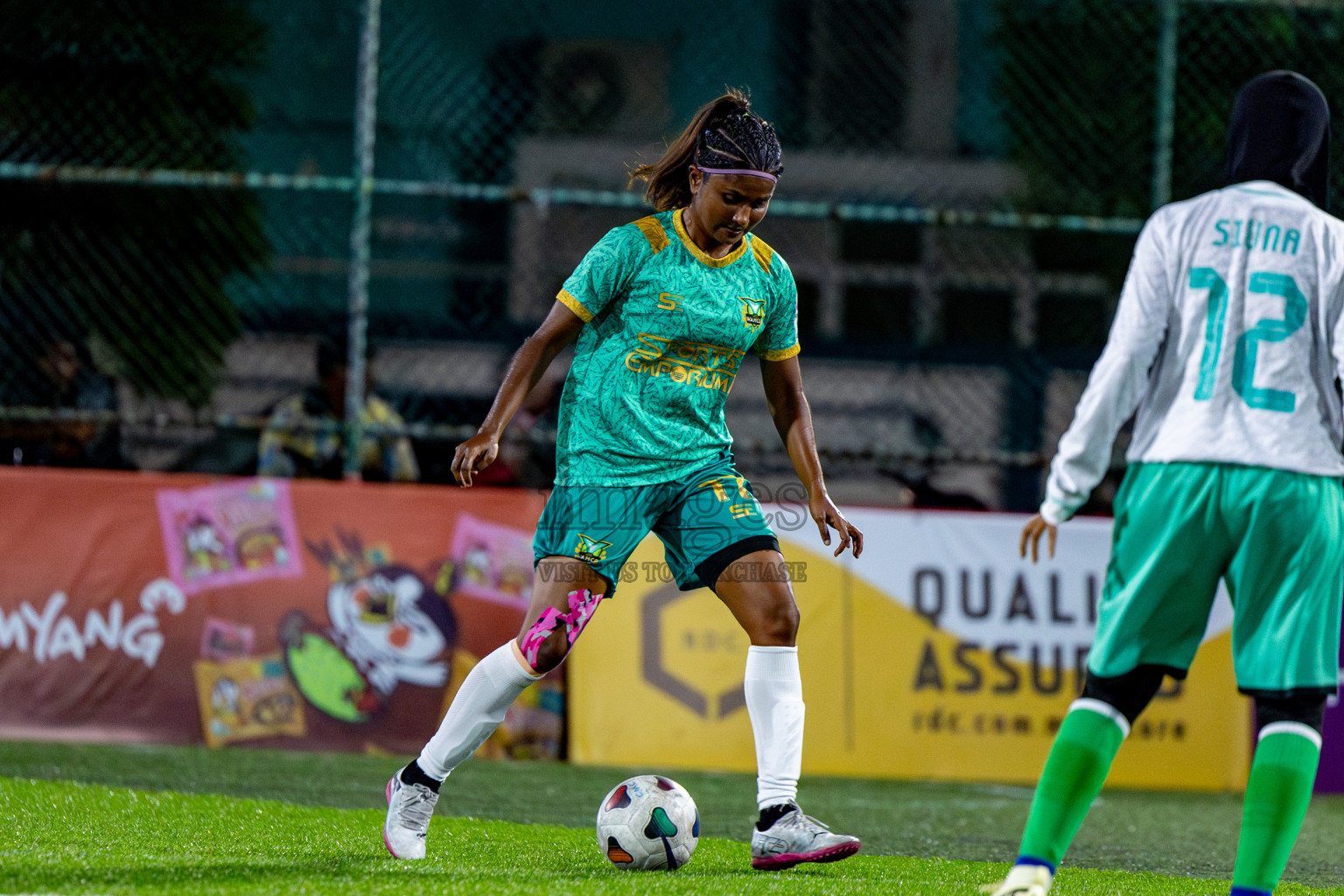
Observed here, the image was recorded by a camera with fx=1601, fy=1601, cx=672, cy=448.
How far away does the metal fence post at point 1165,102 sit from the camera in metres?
8.85

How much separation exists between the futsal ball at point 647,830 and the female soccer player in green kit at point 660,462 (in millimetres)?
208

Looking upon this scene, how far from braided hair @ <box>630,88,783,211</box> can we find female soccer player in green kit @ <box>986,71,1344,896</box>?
1.35 metres

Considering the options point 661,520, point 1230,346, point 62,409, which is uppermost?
point 1230,346

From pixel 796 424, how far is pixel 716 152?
0.88 meters

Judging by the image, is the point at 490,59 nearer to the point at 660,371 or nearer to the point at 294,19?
the point at 294,19

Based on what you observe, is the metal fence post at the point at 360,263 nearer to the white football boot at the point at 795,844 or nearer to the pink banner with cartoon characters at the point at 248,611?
the pink banner with cartoon characters at the point at 248,611

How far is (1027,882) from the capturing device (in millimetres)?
3518

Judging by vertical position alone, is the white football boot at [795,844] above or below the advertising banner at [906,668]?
above

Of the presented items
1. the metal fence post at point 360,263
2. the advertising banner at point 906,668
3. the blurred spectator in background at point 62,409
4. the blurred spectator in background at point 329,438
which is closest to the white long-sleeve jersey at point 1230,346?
the advertising banner at point 906,668

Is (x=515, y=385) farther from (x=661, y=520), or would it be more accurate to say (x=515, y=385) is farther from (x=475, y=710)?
(x=475, y=710)

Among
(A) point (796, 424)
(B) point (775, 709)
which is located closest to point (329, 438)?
(A) point (796, 424)

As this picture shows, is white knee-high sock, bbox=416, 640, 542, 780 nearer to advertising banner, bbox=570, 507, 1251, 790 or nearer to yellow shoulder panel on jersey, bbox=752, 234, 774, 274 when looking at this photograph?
yellow shoulder panel on jersey, bbox=752, 234, 774, 274

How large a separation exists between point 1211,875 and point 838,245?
7466mm

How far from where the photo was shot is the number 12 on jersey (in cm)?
352
